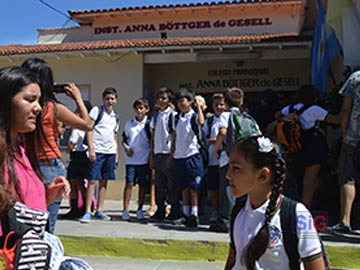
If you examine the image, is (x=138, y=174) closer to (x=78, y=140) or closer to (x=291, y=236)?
(x=78, y=140)

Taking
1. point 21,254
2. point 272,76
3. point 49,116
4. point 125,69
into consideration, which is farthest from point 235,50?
point 21,254

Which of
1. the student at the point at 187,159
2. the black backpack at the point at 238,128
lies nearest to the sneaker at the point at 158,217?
the student at the point at 187,159

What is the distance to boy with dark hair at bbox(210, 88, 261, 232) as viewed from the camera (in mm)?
6262

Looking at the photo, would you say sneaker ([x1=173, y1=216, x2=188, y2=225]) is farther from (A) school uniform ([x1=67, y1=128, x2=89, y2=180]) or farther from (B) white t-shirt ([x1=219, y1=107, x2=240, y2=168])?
(A) school uniform ([x1=67, y1=128, x2=89, y2=180])

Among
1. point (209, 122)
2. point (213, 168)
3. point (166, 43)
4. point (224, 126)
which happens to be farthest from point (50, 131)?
point (166, 43)

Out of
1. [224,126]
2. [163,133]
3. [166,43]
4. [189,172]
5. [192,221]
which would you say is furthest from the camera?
[166,43]

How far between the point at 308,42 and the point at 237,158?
9.66 m

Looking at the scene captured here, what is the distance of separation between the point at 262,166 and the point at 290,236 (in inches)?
14.4

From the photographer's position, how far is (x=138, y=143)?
26.2ft

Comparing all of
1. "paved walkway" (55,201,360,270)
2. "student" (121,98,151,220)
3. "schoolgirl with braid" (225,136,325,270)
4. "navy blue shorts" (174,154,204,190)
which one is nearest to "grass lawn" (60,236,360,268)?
"paved walkway" (55,201,360,270)

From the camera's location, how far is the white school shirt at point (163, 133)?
755cm

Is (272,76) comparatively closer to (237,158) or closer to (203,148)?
(203,148)

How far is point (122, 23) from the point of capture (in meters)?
16.0

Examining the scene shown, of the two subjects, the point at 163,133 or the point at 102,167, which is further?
the point at 102,167
